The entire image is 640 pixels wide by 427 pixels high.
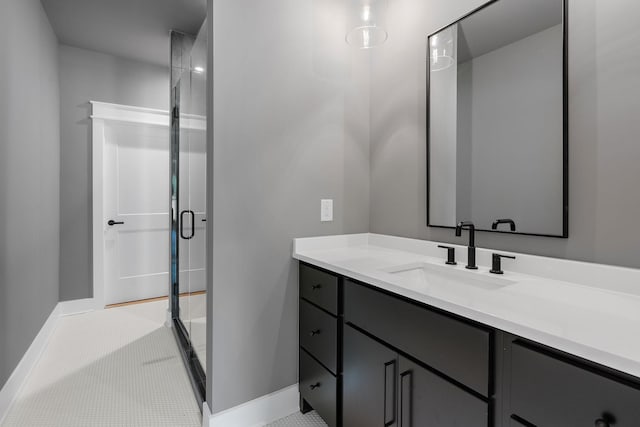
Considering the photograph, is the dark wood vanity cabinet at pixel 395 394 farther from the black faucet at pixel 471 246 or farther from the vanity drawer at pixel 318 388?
the black faucet at pixel 471 246

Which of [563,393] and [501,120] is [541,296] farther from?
[501,120]

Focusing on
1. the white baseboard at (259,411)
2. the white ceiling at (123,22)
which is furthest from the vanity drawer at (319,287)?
the white ceiling at (123,22)

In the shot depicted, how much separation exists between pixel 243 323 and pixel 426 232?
3.57 feet

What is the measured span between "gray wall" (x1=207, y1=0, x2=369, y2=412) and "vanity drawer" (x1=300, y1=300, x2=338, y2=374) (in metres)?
0.09

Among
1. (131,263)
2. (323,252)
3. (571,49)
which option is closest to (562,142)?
(571,49)

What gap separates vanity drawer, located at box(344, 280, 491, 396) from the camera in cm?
88

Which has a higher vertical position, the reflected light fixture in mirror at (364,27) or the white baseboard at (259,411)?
the reflected light fixture in mirror at (364,27)

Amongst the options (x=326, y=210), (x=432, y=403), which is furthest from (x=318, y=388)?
(x=326, y=210)

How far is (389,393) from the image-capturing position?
117cm

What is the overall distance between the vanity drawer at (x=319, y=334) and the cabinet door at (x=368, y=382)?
0.08 m

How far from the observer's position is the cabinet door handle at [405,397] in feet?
3.57

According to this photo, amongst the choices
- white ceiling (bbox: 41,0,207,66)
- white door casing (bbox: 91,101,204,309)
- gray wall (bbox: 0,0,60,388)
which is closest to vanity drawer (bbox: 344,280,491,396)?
gray wall (bbox: 0,0,60,388)

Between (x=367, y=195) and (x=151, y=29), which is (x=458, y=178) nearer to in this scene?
(x=367, y=195)

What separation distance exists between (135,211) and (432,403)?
3.78 m
